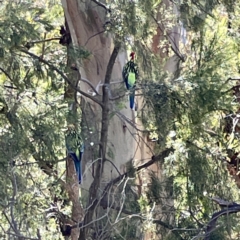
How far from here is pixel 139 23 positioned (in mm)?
3297

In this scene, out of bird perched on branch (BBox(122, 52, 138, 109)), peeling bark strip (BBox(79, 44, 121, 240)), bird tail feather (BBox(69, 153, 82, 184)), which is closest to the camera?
peeling bark strip (BBox(79, 44, 121, 240))

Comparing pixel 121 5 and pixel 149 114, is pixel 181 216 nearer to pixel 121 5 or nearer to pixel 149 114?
pixel 149 114

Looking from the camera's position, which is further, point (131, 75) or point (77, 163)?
point (77, 163)

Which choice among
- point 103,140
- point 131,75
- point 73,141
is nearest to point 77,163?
point 73,141

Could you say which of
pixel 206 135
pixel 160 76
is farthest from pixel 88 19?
pixel 206 135

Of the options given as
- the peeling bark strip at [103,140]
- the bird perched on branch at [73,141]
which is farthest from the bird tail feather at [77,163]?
the peeling bark strip at [103,140]

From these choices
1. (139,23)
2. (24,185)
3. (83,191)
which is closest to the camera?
(139,23)

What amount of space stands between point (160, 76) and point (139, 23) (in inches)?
14.6

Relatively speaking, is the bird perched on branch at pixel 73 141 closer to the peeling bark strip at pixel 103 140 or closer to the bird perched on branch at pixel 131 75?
the peeling bark strip at pixel 103 140

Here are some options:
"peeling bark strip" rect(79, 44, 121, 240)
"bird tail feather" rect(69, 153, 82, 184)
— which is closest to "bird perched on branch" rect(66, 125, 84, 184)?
"bird tail feather" rect(69, 153, 82, 184)

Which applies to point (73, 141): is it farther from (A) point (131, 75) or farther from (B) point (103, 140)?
(A) point (131, 75)

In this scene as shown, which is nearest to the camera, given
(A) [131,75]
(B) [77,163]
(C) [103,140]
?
(C) [103,140]

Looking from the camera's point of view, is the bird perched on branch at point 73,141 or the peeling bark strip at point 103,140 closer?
the peeling bark strip at point 103,140

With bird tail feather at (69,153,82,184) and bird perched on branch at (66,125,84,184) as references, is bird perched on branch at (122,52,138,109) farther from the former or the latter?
bird tail feather at (69,153,82,184)
